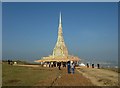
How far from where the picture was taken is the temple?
207 feet

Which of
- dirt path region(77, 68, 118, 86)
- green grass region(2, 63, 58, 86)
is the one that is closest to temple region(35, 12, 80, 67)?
dirt path region(77, 68, 118, 86)

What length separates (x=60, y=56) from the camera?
65.1m

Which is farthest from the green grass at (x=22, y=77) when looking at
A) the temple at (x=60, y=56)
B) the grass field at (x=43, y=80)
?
the temple at (x=60, y=56)

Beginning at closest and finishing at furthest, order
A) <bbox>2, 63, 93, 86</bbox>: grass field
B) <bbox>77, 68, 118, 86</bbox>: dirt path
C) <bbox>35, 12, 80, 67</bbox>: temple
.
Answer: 1. <bbox>2, 63, 93, 86</bbox>: grass field
2. <bbox>77, 68, 118, 86</bbox>: dirt path
3. <bbox>35, 12, 80, 67</bbox>: temple

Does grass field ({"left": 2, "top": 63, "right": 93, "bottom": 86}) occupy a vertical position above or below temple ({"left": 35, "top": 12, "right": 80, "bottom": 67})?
below

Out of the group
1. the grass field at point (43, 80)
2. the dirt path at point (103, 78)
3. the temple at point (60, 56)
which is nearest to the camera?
the grass field at point (43, 80)

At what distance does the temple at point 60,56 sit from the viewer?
2480 inches

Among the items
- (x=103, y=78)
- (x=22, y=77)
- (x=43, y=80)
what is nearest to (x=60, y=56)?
(x=103, y=78)

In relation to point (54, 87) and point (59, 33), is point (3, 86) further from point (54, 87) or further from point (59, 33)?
point (59, 33)

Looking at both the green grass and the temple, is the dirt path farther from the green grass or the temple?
the temple

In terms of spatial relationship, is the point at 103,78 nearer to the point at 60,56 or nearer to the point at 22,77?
the point at 22,77

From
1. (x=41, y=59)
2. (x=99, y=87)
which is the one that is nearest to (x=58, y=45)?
(x=41, y=59)

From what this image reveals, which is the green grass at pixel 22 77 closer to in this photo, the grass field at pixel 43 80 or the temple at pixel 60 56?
the grass field at pixel 43 80

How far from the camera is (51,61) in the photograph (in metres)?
63.4
